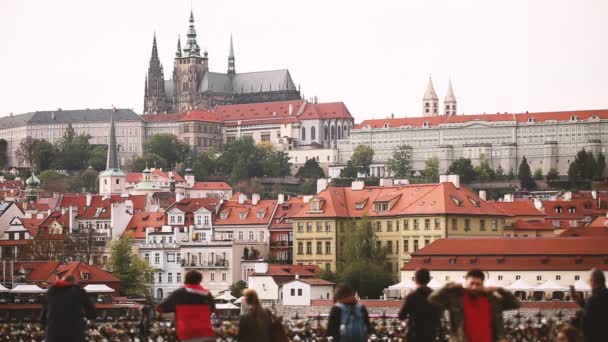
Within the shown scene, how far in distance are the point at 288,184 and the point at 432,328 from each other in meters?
182

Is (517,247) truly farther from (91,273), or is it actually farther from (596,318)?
(596,318)

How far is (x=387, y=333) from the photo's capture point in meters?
24.5

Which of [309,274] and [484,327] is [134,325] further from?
[309,274]

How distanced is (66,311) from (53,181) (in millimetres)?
169617

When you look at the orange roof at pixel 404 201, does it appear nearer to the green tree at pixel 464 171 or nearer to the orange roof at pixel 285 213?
the orange roof at pixel 285 213

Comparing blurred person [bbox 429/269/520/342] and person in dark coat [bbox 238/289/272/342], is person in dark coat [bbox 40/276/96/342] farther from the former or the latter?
blurred person [bbox 429/269/520/342]

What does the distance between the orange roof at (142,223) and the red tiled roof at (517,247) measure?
86.2 feet

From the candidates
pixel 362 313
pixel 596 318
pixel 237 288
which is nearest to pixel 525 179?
pixel 237 288

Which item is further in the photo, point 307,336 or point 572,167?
point 572,167

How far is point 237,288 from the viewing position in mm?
76438

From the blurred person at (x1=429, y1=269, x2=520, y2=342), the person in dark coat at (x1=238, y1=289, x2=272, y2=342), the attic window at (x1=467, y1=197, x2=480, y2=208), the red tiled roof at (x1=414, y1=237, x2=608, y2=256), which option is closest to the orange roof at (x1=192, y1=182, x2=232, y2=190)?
the attic window at (x1=467, y1=197, x2=480, y2=208)

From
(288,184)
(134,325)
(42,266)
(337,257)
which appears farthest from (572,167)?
(134,325)

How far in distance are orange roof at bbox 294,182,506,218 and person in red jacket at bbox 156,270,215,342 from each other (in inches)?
2308

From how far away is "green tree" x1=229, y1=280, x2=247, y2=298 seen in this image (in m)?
75.6
